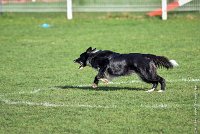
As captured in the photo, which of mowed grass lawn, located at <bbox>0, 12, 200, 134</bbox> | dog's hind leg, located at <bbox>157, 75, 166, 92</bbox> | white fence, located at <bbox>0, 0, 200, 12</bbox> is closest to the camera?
mowed grass lawn, located at <bbox>0, 12, 200, 134</bbox>

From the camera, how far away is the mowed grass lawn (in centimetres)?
958

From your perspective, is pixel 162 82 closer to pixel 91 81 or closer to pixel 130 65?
pixel 130 65

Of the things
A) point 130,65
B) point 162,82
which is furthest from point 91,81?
point 162,82

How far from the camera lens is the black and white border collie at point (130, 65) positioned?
1210 centimetres

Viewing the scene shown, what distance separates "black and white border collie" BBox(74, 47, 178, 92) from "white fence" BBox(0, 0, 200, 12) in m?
14.9

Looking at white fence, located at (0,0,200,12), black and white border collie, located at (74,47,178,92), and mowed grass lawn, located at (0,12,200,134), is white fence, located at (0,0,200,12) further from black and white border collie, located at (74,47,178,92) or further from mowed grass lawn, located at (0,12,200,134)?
black and white border collie, located at (74,47,178,92)

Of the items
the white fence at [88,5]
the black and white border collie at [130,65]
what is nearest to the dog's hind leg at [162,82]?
the black and white border collie at [130,65]

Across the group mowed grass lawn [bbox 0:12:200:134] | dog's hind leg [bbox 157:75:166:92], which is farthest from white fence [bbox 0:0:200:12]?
dog's hind leg [bbox 157:75:166:92]

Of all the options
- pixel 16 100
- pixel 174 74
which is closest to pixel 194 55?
pixel 174 74

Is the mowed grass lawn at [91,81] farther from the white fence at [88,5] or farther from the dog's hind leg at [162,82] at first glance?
the white fence at [88,5]

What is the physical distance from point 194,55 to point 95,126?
29.2 feet

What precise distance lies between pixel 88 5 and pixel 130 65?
54.0 ft

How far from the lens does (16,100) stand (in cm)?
1170

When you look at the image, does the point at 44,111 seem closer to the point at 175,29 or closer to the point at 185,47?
the point at 185,47
